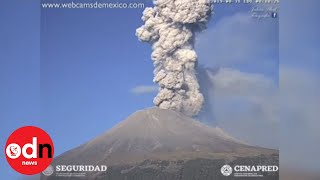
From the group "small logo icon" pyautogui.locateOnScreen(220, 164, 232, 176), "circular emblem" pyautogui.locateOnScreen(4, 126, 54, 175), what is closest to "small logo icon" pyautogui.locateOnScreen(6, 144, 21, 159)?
"circular emblem" pyautogui.locateOnScreen(4, 126, 54, 175)

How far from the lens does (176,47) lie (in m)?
3.19

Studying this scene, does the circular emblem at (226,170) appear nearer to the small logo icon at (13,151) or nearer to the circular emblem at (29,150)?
the circular emblem at (29,150)

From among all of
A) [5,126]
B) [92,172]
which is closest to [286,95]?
[92,172]

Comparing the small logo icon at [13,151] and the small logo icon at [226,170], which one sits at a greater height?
the small logo icon at [13,151]

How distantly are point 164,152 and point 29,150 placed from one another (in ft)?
2.82

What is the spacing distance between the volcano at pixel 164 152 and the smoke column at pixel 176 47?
134 mm

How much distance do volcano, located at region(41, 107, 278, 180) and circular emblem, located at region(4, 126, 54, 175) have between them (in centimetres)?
10

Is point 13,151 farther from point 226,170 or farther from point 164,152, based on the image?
point 226,170

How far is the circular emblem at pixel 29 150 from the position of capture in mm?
2979

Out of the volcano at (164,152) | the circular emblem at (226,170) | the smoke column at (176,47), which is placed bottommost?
the circular emblem at (226,170)

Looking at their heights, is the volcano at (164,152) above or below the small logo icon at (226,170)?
above

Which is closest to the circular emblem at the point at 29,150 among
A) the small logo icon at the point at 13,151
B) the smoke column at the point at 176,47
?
the small logo icon at the point at 13,151

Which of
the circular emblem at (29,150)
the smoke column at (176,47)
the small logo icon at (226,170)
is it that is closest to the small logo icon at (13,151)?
the circular emblem at (29,150)

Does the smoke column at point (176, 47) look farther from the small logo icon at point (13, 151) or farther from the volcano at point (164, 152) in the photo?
the small logo icon at point (13, 151)
